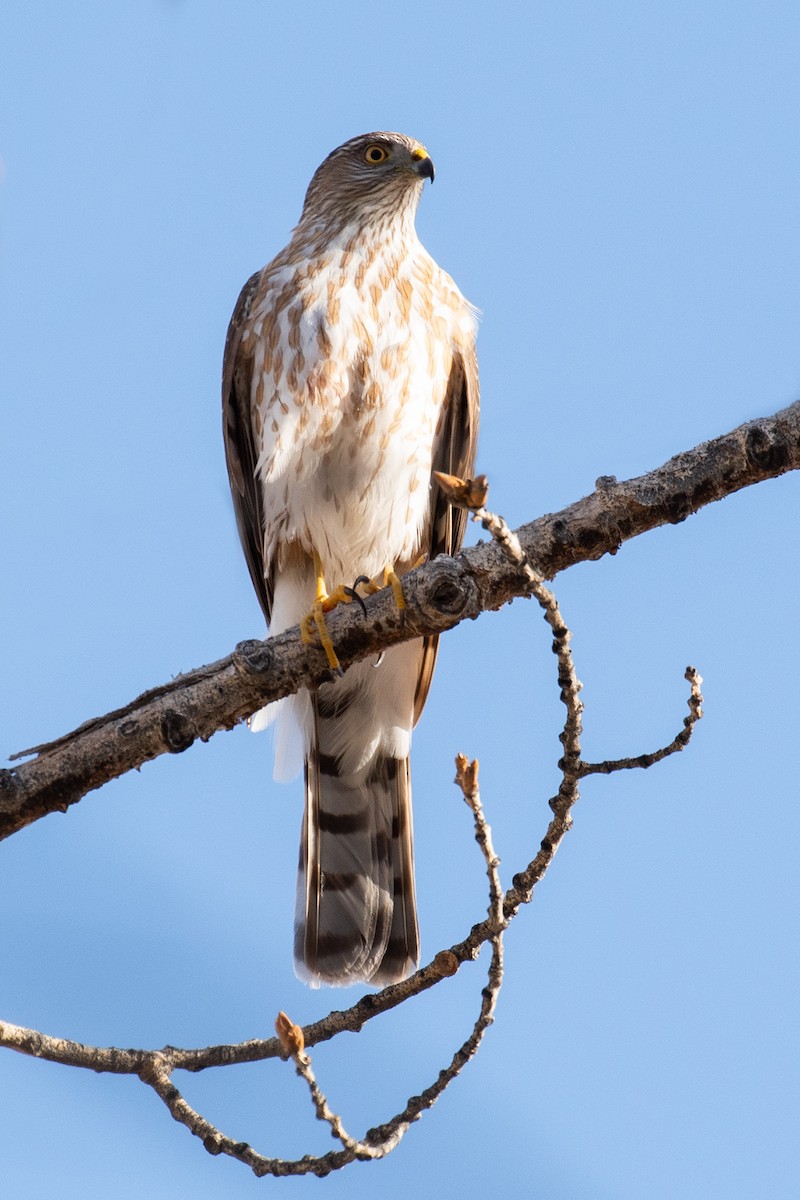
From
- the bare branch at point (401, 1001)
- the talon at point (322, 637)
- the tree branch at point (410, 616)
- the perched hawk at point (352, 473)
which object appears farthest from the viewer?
the perched hawk at point (352, 473)

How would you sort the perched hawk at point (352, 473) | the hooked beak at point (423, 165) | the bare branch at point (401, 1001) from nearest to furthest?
the bare branch at point (401, 1001), the perched hawk at point (352, 473), the hooked beak at point (423, 165)

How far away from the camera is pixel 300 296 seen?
15.5ft

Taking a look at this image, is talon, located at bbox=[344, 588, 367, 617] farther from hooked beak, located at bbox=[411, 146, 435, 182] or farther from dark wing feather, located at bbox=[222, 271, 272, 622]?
hooked beak, located at bbox=[411, 146, 435, 182]

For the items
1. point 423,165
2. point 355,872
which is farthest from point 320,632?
point 423,165

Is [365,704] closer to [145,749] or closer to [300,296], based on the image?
[300,296]

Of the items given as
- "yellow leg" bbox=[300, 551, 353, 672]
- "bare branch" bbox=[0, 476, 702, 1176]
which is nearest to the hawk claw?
"yellow leg" bbox=[300, 551, 353, 672]

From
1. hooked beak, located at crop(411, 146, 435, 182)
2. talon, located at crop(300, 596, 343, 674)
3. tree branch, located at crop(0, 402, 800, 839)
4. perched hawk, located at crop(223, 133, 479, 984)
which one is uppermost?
hooked beak, located at crop(411, 146, 435, 182)

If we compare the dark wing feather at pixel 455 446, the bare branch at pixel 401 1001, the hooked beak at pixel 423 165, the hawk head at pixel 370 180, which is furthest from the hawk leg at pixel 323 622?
the hooked beak at pixel 423 165

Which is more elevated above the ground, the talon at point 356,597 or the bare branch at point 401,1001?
the talon at point 356,597

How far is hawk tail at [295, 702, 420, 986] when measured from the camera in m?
4.68

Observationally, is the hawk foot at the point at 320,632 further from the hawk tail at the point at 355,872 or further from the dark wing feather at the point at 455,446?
the hawk tail at the point at 355,872

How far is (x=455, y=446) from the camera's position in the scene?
5.03 m

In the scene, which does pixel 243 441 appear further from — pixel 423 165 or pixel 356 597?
pixel 356 597

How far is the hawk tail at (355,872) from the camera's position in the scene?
468 cm
